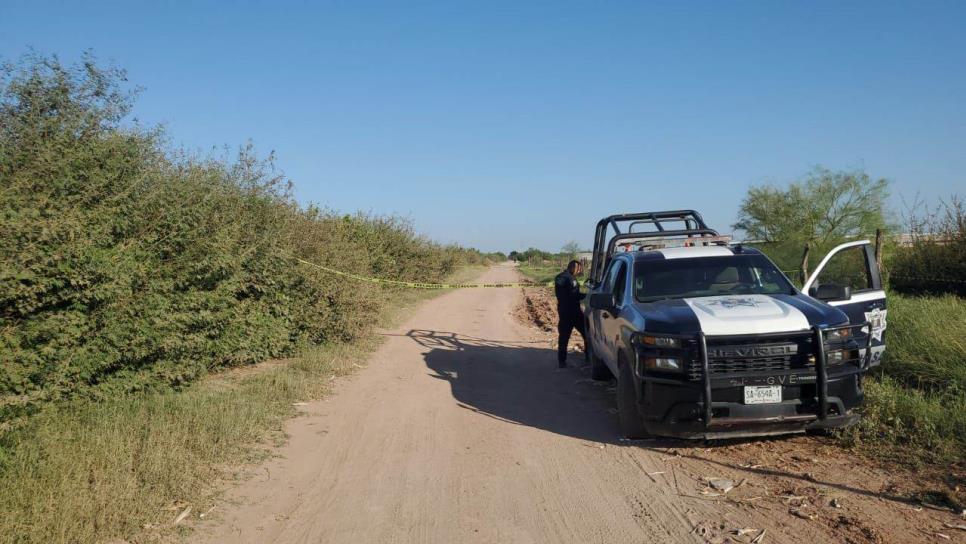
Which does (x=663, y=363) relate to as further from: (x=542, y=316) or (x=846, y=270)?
(x=542, y=316)

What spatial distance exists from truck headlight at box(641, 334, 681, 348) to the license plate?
2.34 ft

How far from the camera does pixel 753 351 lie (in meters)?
6.02

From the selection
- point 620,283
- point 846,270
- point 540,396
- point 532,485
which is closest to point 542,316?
point 846,270

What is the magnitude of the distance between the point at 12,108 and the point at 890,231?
2830 cm

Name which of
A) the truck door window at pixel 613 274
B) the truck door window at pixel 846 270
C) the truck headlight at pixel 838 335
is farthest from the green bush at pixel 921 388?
the truck door window at pixel 846 270

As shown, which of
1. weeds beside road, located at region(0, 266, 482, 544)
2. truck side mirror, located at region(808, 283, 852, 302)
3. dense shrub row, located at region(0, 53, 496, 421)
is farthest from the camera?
truck side mirror, located at region(808, 283, 852, 302)

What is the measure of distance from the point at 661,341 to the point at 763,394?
38.7 inches

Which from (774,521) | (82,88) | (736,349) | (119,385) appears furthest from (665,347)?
(82,88)

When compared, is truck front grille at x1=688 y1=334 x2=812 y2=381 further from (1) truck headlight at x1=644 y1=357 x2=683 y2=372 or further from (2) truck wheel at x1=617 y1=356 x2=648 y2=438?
(2) truck wheel at x1=617 y1=356 x2=648 y2=438

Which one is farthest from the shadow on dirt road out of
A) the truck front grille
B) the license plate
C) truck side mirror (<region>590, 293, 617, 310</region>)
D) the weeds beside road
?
the weeds beside road

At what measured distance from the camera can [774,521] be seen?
15.5 ft

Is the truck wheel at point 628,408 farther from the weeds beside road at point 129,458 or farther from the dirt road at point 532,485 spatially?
the weeds beside road at point 129,458

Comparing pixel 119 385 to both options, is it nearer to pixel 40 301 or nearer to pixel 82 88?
pixel 40 301

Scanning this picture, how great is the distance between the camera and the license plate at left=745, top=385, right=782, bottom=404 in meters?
6.01
